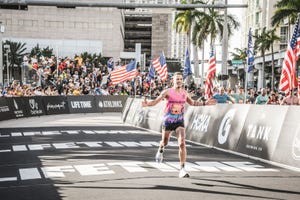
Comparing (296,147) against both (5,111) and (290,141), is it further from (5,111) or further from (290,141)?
(5,111)

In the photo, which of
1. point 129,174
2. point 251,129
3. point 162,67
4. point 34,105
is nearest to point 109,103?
point 34,105

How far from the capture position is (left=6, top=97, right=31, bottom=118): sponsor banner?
95.1 feet

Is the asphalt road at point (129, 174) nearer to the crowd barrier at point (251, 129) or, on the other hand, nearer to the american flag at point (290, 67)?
the crowd barrier at point (251, 129)

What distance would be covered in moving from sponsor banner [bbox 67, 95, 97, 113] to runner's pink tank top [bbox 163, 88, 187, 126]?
27.5 m

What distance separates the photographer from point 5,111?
28266 millimetres

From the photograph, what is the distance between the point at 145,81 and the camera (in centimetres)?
4456

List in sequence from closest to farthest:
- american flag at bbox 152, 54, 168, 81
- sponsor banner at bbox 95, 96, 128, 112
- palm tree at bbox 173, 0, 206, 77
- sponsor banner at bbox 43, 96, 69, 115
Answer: american flag at bbox 152, 54, 168, 81 → sponsor banner at bbox 43, 96, 69, 115 → sponsor banner at bbox 95, 96, 128, 112 → palm tree at bbox 173, 0, 206, 77

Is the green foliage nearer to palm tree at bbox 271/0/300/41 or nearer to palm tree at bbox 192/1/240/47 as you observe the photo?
palm tree at bbox 192/1/240/47

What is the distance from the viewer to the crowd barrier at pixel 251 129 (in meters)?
11.4

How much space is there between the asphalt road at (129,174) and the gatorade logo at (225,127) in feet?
2.22

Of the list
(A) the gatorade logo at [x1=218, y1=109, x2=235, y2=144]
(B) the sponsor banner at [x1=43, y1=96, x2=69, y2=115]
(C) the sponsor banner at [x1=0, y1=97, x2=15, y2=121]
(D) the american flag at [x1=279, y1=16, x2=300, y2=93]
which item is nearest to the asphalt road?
(A) the gatorade logo at [x1=218, y1=109, x2=235, y2=144]

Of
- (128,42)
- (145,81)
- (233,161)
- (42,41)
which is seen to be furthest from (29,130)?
(128,42)

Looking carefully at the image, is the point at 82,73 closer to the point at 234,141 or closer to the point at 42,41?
the point at 234,141

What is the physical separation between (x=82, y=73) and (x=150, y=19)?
500 ft
